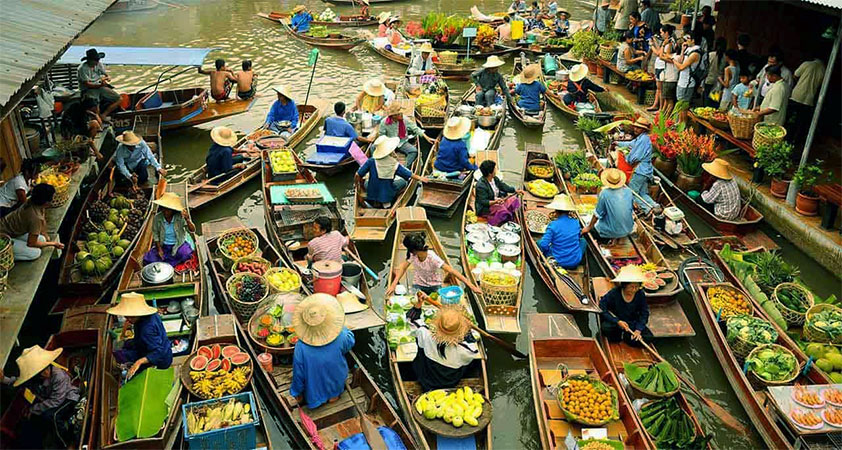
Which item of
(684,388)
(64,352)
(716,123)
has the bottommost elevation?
(684,388)

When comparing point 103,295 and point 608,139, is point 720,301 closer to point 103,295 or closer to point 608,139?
point 608,139

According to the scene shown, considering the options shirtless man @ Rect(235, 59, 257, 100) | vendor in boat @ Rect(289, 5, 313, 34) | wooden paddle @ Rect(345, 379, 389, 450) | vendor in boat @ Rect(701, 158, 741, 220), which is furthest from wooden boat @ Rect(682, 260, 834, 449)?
vendor in boat @ Rect(289, 5, 313, 34)

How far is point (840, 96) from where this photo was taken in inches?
519

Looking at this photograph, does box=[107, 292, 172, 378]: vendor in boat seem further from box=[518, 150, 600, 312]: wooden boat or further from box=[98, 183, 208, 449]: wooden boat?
box=[518, 150, 600, 312]: wooden boat

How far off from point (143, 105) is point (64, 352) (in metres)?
8.37

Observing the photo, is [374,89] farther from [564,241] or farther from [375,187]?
[564,241]

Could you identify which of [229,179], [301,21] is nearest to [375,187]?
[229,179]

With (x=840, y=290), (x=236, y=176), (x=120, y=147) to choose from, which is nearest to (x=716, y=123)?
(x=840, y=290)

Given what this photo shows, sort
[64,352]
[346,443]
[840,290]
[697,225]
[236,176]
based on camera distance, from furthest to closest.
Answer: [236,176] → [697,225] → [840,290] → [64,352] → [346,443]

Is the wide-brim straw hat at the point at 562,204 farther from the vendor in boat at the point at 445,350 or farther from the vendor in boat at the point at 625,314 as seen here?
the vendor in boat at the point at 445,350

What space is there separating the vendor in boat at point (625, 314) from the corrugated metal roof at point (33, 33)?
6621mm

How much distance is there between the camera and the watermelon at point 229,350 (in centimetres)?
719

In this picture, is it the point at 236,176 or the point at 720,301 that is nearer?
the point at 720,301

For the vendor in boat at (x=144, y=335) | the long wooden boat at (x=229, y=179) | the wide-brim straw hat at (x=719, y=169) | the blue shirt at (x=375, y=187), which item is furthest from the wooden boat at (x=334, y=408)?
the wide-brim straw hat at (x=719, y=169)
